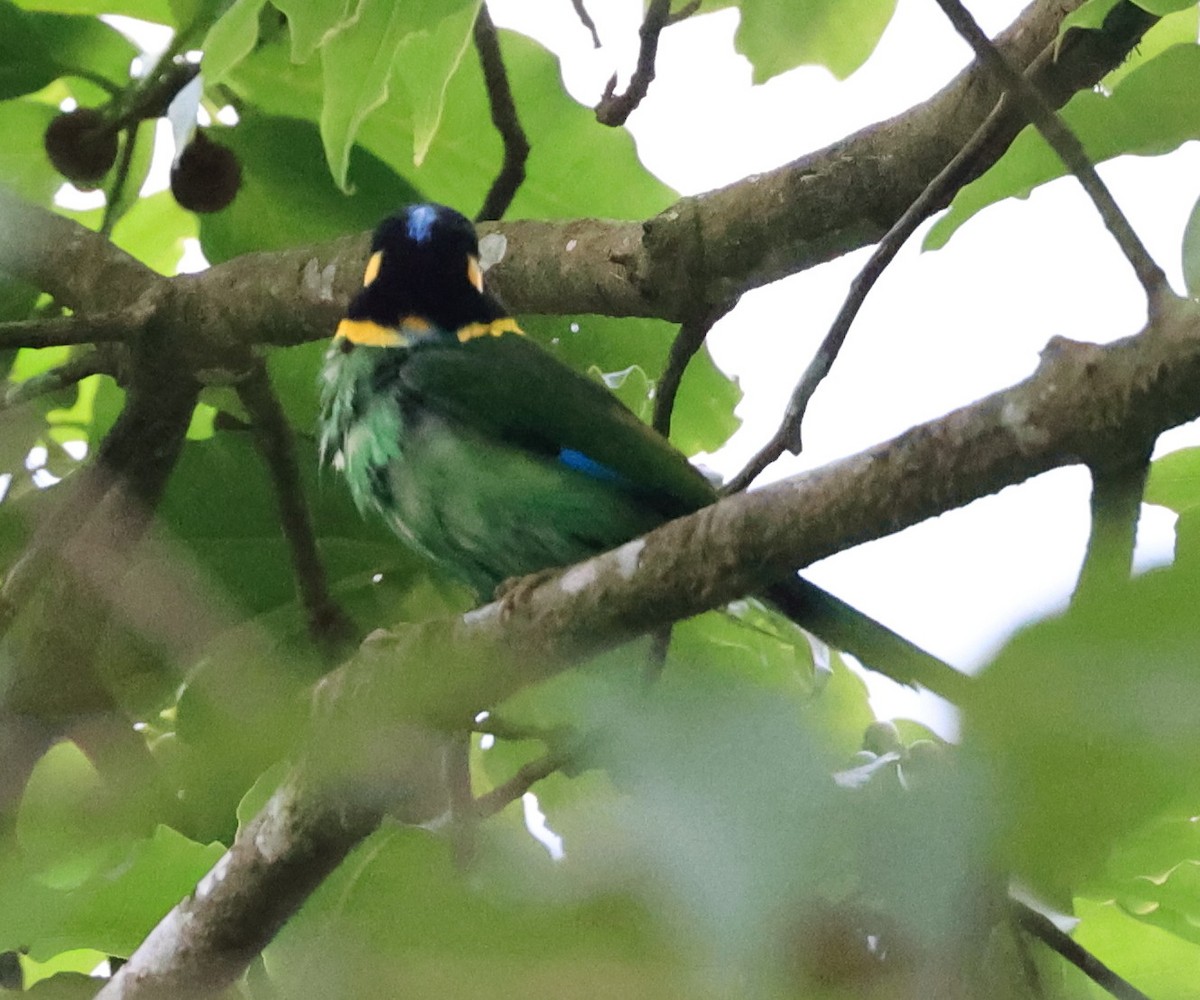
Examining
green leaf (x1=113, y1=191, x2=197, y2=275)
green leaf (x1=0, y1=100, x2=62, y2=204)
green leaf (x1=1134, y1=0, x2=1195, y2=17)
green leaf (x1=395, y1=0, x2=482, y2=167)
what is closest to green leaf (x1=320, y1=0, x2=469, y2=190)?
green leaf (x1=395, y1=0, x2=482, y2=167)

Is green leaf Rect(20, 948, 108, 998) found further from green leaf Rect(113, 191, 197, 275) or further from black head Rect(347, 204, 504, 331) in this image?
green leaf Rect(113, 191, 197, 275)

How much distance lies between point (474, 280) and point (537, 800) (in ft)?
3.22

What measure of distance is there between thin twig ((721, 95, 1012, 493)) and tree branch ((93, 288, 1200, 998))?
0.31 meters

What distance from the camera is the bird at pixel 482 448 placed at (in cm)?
153

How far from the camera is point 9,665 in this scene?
5.06 feet

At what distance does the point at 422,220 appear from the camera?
→ 5.62ft

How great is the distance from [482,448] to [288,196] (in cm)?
58

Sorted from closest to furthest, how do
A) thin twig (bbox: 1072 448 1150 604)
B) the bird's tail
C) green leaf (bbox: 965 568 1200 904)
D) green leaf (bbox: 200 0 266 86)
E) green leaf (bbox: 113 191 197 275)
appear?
1. green leaf (bbox: 965 568 1200 904)
2. thin twig (bbox: 1072 448 1150 604)
3. green leaf (bbox: 200 0 266 86)
4. the bird's tail
5. green leaf (bbox: 113 191 197 275)

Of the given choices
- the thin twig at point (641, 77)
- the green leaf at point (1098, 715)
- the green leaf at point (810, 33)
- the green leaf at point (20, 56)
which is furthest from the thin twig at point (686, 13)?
the green leaf at point (1098, 715)

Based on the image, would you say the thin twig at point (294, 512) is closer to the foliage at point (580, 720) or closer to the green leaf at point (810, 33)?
the foliage at point (580, 720)

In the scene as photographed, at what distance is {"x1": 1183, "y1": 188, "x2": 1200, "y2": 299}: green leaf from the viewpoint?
2.46ft

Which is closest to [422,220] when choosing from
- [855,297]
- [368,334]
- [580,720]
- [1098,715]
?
[368,334]

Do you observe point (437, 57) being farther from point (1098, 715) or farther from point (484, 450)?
point (1098, 715)

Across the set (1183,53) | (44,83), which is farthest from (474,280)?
(1183,53)
